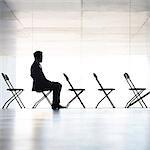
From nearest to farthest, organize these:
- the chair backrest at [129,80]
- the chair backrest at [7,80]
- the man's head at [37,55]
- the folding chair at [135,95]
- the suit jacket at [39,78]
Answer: the suit jacket at [39,78]
the man's head at [37,55]
the chair backrest at [7,80]
the folding chair at [135,95]
the chair backrest at [129,80]

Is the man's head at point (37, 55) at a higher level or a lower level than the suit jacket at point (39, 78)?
higher

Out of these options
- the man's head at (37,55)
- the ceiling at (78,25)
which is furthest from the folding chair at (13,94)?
the man's head at (37,55)

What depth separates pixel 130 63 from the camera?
43.2ft

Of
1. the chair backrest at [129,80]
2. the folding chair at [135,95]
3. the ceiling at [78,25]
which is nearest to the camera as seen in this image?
the folding chair at [135,95]

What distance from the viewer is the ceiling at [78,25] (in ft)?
43.2

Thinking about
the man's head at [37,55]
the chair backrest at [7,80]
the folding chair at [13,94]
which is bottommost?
the folding chair at [13,94]

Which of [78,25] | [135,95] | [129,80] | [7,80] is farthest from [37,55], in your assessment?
[129,80]

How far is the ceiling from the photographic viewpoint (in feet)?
43.2

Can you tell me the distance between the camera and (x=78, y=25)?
1322 cm

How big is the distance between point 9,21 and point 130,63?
320 cm

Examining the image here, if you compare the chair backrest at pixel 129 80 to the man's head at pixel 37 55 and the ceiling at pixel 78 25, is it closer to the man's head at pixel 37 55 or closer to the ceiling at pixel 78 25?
the ceiling at pixel 78 25

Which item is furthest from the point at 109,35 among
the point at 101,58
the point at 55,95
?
the point at 55,95

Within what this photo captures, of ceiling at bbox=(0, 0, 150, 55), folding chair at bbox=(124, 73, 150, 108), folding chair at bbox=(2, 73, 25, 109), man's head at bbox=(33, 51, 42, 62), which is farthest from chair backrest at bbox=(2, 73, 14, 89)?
folding chair at bbox=(124, 73, 150, 108)

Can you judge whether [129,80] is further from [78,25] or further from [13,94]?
[13,94]
